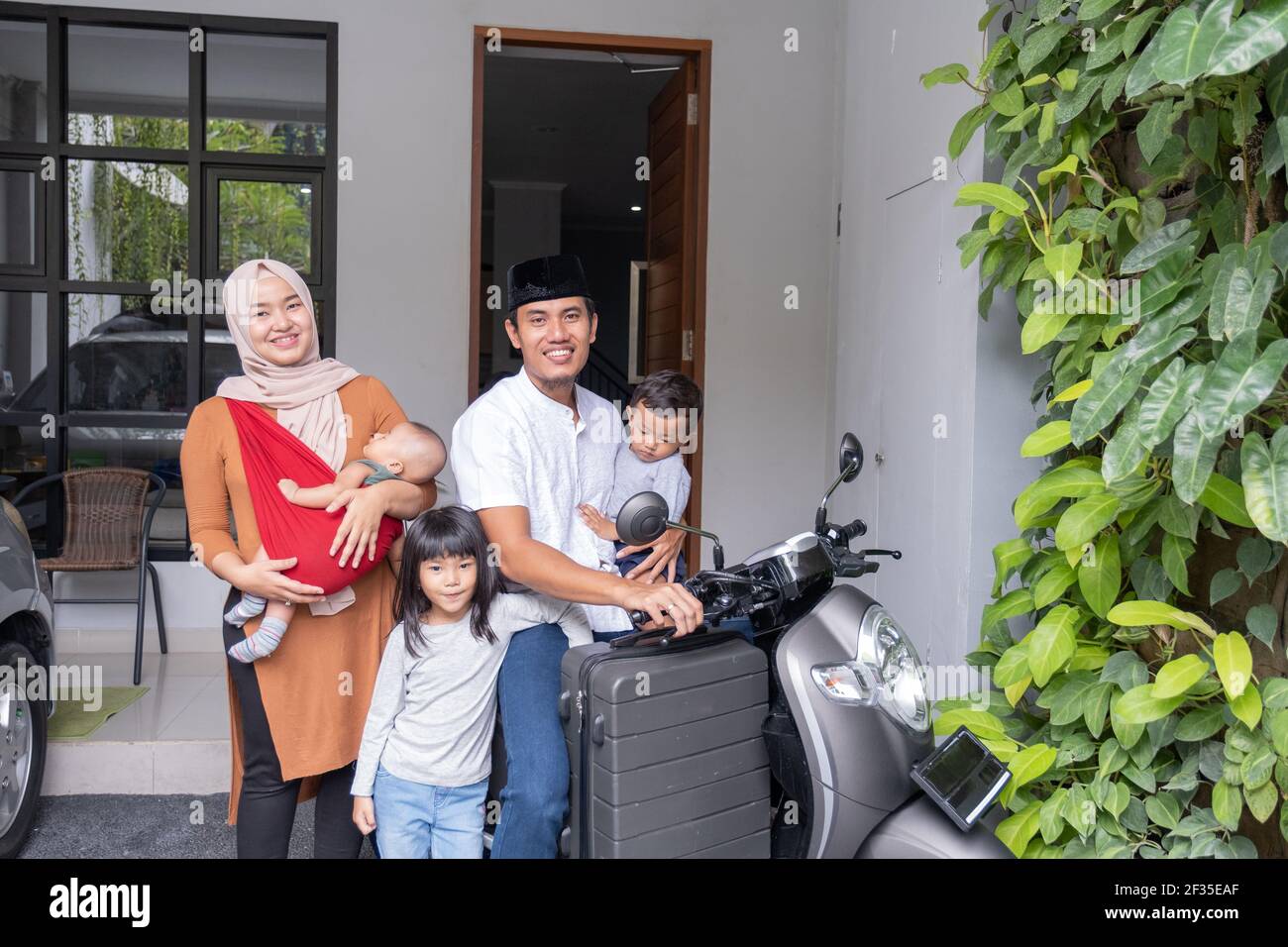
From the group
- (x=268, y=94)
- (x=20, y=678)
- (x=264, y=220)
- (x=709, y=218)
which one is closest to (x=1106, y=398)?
(x=20, y=678)

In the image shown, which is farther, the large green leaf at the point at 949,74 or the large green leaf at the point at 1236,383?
the large green leaf at the point at 949,74

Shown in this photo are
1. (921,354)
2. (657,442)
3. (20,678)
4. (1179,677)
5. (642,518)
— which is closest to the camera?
(642,518)

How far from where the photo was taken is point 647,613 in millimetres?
1652

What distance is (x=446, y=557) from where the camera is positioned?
6.16 ft

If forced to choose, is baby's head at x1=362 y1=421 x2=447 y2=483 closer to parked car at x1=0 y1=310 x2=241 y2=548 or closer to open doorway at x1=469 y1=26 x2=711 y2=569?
open doorway at x1=469 y1=26 x2=711 y2=569

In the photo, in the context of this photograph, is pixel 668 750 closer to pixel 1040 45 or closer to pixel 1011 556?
pixel 1011 556

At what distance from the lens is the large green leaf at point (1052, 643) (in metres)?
1.97

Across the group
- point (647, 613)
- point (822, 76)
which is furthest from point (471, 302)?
point (647, 613)

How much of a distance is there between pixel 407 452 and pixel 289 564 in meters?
0.29

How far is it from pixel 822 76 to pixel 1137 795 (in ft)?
11.0

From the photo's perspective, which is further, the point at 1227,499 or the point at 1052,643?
the point at 1052,643

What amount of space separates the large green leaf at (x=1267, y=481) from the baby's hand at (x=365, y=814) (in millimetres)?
1512

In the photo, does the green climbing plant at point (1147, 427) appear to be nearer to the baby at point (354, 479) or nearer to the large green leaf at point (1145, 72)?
the large green leaf at point (1145, 72)

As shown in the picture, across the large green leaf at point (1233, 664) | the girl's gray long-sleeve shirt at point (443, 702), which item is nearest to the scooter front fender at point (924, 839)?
the large green leaf at point (1233, 664)
